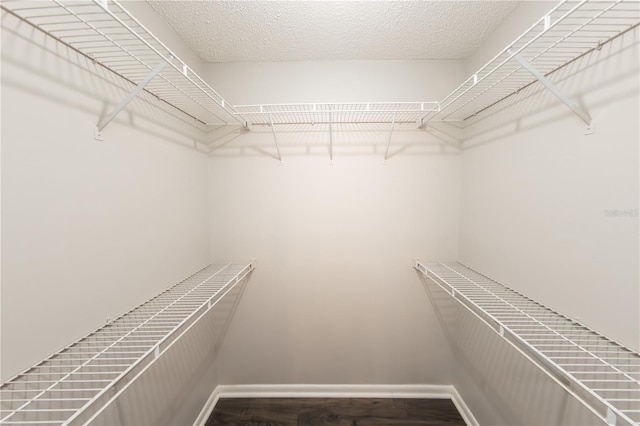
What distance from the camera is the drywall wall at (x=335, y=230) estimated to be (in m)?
1.56

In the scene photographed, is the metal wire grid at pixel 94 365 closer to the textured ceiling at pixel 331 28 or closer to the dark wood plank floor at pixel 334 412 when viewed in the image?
the dark wood plank floor at pixel 334 412

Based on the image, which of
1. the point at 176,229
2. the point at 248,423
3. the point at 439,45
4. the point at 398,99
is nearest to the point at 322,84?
the point at 398,99

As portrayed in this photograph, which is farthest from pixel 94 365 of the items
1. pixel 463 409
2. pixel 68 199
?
pixel 463 409

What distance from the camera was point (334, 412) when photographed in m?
1.56

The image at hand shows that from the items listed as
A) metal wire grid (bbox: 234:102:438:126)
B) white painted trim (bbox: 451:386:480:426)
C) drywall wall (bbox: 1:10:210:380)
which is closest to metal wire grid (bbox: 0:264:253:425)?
drywall wall (bbox: 1:10:210:380)

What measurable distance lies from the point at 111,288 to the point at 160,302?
0.74 feet

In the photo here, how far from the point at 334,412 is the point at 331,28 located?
2.37 m

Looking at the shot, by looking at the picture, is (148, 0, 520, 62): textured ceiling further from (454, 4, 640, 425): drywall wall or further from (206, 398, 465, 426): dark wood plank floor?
(206, 398, 465, 426): dark wood plank floor

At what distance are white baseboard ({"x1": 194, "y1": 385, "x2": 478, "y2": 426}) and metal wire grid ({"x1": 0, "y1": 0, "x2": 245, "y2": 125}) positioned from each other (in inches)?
77.4

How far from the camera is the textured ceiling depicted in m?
1.11

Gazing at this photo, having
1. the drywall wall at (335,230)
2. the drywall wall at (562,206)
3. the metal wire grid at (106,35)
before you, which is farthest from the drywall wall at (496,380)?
the metal wire grid at (106,35)

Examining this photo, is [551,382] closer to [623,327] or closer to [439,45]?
[623,327]

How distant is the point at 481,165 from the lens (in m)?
1.41

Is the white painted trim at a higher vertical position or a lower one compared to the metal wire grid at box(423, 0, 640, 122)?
lower
